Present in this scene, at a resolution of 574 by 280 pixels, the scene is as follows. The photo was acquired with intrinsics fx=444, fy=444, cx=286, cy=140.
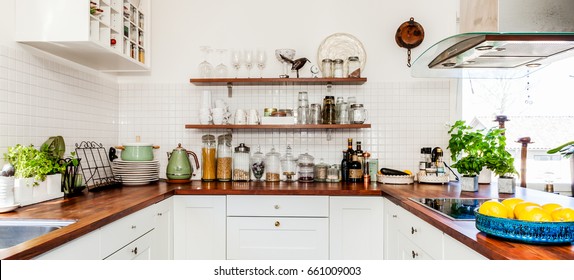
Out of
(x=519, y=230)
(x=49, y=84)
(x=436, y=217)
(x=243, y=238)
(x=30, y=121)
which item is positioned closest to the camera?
(x=519, y=230)

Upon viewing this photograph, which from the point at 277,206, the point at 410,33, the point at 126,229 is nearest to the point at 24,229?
the point at 126,229

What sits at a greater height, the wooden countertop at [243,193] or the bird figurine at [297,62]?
the bird figurine at [297,62]

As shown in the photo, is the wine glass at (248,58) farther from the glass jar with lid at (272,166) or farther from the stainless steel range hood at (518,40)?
the stainless steel range hood at (518,40)

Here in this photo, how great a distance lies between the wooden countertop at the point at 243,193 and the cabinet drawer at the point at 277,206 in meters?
0.05

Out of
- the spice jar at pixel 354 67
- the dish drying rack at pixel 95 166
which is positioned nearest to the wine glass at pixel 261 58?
the spice jar at pixel 354 67

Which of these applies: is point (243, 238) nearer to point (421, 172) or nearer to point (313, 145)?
point (313, 145)

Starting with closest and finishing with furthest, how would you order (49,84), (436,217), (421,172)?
1. (436,217)
2. (49,84)
3. (421,172)

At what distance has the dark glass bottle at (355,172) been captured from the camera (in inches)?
129

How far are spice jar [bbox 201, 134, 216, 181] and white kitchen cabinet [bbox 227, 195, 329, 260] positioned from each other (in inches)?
19.8

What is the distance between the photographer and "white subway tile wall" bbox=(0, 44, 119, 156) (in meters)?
2.29

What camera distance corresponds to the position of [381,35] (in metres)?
3.55

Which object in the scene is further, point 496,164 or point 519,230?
point 496,164

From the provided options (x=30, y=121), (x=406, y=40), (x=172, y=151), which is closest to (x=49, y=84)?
(x=30, y=121)

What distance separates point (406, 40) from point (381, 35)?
0.66 feet
